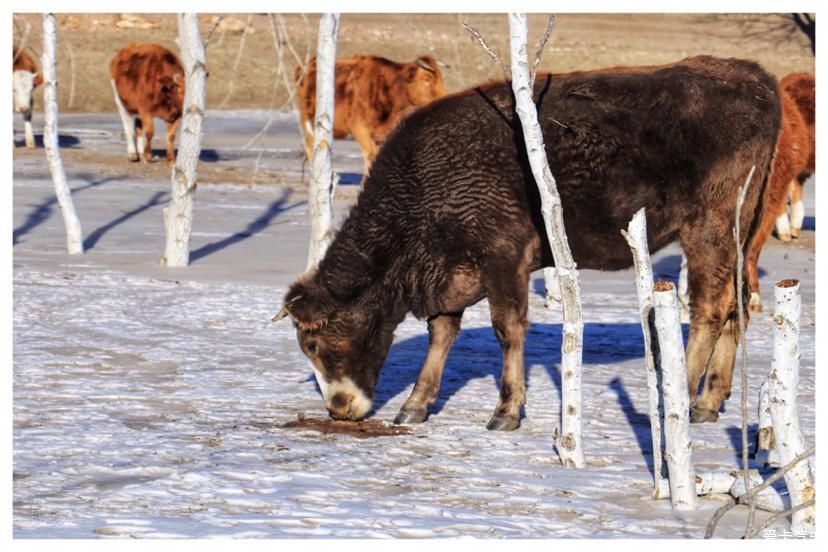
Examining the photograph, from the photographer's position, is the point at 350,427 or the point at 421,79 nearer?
the point at 350,427

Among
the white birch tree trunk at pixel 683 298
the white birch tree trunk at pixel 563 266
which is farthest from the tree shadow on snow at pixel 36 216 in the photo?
the white birch tree trunk at pixel 563 266

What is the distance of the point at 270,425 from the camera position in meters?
7.75

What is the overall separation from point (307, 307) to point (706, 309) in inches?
96.6

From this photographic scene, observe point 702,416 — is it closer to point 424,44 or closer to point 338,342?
point 338,342

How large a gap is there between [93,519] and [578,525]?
6.84ft

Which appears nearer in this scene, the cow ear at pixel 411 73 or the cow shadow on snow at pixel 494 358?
the cow shadow on snow at pixel 494 358

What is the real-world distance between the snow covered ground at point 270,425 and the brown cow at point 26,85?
10.9 metres

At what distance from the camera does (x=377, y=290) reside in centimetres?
802

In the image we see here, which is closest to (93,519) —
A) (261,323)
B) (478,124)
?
(478,124)

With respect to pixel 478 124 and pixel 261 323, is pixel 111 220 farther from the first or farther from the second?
pixel 478 124

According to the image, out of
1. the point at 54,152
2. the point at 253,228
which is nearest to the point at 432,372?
the point at 54,152

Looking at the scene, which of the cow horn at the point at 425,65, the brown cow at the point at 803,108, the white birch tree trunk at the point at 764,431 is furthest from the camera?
the cow horn at the point at 425,65

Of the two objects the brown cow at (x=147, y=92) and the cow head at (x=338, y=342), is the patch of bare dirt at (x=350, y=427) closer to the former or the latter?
the cow head at (x=338, y=342)

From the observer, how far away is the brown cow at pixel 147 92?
75.5 ft
